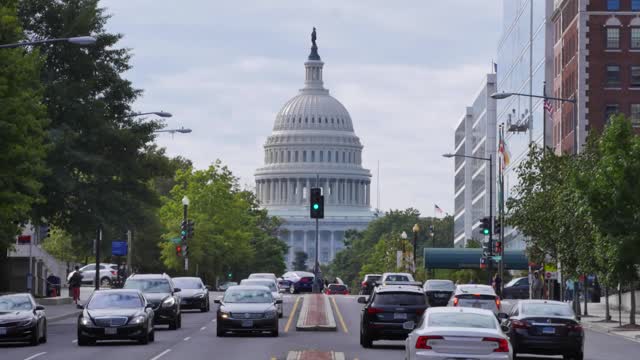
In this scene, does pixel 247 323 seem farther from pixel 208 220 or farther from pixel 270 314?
pixel 208 220

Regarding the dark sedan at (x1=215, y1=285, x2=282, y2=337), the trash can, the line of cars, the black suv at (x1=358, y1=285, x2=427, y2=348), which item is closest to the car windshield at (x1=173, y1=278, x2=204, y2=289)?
the trash can

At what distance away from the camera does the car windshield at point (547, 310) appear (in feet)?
126

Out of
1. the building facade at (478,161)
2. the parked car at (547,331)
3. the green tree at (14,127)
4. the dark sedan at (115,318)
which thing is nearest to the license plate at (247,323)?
the dark sedan at (115,318)

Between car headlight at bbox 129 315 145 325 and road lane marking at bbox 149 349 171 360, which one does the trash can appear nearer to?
car headlight at bbox 129 315 145 325

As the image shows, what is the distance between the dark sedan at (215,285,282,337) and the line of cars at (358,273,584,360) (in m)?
5.27

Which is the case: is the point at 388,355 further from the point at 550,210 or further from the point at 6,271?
the point at 6,271

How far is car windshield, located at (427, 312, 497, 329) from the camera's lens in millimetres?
26891

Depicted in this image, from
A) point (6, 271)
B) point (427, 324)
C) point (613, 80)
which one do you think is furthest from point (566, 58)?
point (427, 324)

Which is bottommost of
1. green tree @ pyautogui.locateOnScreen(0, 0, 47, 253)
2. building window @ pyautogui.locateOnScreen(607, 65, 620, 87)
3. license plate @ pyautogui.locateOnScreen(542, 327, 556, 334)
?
license plate @ pyautogui.locateOnScreen(542, 327, 556, 334)

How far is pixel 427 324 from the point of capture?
1062 inches

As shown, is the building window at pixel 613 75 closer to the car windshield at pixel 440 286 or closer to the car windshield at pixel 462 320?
the car windshield at pixel 440 286

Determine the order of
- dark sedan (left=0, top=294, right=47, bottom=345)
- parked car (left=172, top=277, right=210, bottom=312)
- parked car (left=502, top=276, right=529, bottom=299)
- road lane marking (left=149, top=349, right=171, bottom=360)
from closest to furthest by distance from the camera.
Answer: road lane marking (left=149, top=349, right=171, bottom=360)
dark sedan (left=0, top=294, right=47, bottom=345)
parked car (left=172, top=277, right=210, bottom=312)
parked car (left=502, top=276, right=529, bottom=299)

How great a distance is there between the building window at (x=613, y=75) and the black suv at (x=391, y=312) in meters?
68.7

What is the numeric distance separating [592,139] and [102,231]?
82.1 ft
